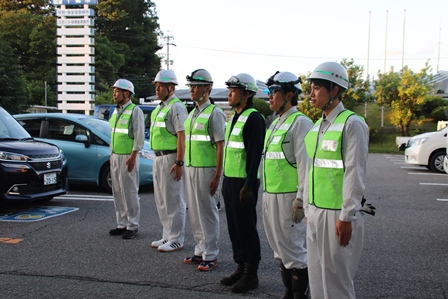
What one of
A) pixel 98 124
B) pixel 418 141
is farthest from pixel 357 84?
pixel 98 124

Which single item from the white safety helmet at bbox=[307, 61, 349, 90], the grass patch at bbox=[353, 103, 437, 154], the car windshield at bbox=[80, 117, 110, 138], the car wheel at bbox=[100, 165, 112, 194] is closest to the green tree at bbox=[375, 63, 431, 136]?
the grass patch at bbox=[353, 103, 437, 154]

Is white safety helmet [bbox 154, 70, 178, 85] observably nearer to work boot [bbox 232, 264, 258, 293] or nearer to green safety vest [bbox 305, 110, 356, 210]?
work boot [bbox 232, 264, 258, 293]

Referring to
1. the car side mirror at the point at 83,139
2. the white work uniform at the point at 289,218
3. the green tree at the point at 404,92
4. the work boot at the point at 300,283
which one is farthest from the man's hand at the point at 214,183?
the green tree at the point at 404,92

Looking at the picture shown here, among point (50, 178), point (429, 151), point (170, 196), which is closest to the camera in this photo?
point (170, 196)

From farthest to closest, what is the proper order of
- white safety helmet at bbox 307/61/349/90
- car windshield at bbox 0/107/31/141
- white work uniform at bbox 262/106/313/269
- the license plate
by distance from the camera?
car windshield at bbox 0/107/31/141
the license plate
white work uniform at bbox 262/106/313/269
white safety helmet at bbox 307/61/349/90

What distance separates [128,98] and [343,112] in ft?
13.7

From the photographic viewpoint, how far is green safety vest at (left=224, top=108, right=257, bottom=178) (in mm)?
4656

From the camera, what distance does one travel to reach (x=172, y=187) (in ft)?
19.9

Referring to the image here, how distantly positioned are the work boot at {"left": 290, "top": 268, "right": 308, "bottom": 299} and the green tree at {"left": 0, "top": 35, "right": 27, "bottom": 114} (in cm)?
3384

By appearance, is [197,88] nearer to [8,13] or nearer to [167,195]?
[167,195]

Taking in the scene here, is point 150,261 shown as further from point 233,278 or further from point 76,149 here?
point 76,149

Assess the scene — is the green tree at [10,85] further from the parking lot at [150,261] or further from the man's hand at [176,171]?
the man's hand at [176,171]

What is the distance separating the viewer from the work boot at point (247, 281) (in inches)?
183

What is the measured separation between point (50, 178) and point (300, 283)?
216 inches
